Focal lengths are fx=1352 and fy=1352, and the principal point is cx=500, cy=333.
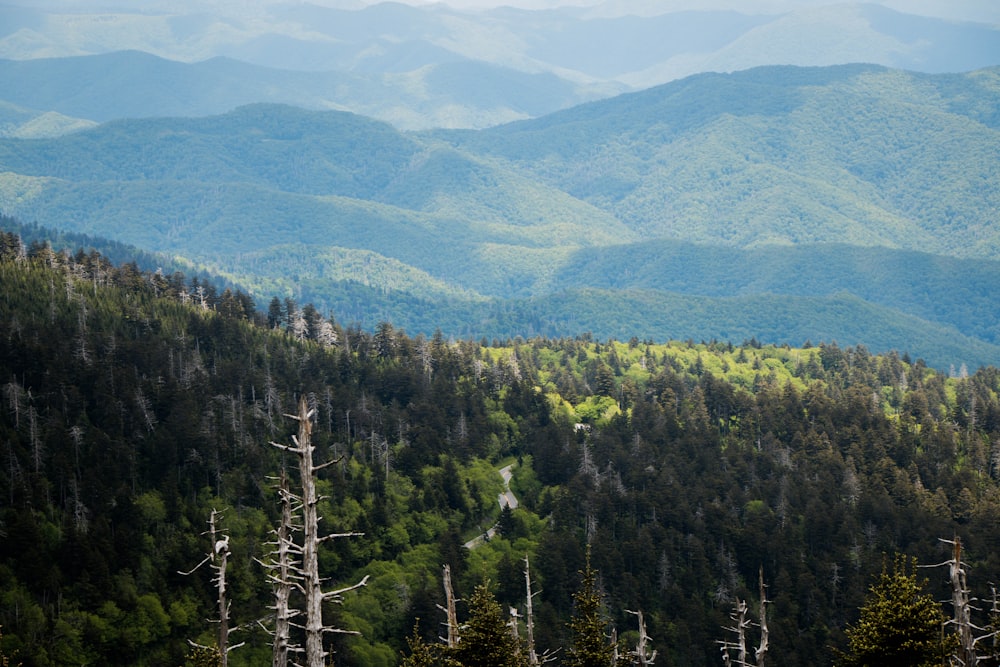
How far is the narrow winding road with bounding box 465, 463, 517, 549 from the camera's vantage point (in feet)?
547

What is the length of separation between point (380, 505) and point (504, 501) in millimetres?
24083

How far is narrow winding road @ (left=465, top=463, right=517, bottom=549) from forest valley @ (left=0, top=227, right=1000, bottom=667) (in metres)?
1.24

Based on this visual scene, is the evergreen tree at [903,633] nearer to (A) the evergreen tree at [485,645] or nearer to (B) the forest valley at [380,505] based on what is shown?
(A) the evergreen tree at [485,645]

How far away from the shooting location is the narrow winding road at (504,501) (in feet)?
547

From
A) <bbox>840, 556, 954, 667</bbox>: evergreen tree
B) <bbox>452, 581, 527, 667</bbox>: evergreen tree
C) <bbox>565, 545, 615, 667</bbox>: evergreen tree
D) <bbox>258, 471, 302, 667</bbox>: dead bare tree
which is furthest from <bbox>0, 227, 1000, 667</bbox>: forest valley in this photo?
<bbox>258, 471, 302, 667</bbox>: dead bare tree

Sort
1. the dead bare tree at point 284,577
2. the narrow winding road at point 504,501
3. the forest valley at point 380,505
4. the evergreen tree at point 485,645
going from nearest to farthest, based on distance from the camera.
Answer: the dead bare tree at point 284,577 < the evergreen tree at point 485,645 < the forest valley at point 380,505 < the narrow winding road at point 504,501

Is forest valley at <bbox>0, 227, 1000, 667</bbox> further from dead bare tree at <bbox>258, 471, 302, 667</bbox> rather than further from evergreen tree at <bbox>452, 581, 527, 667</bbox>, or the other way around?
dead bare tree at <bbox>258, 471, 302, 667</bbox>

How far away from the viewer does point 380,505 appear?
16112 centimetres

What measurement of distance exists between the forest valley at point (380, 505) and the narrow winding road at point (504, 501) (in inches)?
48.8

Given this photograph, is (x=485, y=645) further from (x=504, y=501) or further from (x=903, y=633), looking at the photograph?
(x=504, y=501)

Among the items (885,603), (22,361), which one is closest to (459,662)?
(885,603)

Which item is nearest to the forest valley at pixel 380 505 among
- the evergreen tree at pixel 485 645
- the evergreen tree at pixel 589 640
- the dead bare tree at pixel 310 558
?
the evergreen tree at pixel 589 640

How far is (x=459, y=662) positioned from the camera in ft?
182

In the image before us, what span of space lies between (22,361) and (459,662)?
111 m
